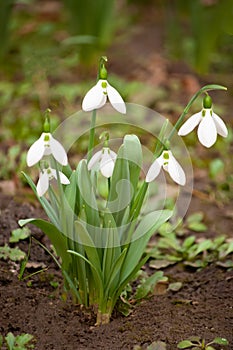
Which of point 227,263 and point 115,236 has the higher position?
point 115,236

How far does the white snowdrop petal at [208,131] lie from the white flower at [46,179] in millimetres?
419

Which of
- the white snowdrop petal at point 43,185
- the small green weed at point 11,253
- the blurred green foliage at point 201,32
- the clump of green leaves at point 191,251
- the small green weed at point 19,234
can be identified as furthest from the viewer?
the blurred green foliage at point 201,32

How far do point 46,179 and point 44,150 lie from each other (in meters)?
0.13

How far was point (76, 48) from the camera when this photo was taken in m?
4.40

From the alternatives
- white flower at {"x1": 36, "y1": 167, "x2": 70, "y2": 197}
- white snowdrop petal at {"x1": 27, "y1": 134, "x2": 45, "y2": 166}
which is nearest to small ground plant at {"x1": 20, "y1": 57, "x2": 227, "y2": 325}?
white flower at {"x1": 36, "y1": 167, "x2": 70, "y2": 197}

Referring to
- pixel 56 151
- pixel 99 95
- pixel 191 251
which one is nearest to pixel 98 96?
pixel 99 95

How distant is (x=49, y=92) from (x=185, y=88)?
2.83ft

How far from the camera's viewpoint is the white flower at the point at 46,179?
73.0 inches

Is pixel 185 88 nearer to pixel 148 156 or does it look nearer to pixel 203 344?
pixel 148 156

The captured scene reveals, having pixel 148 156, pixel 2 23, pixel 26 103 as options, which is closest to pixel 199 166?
pixel 148 156

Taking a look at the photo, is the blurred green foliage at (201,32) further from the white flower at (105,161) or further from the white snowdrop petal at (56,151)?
the white snowdrop petal at (56,151)

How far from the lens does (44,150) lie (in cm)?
176

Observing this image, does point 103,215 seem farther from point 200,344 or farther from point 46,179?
point 200,344

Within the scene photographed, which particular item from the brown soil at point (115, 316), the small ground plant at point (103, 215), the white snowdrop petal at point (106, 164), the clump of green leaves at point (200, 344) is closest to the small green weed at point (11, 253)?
the brown soil at point (115, 316)
